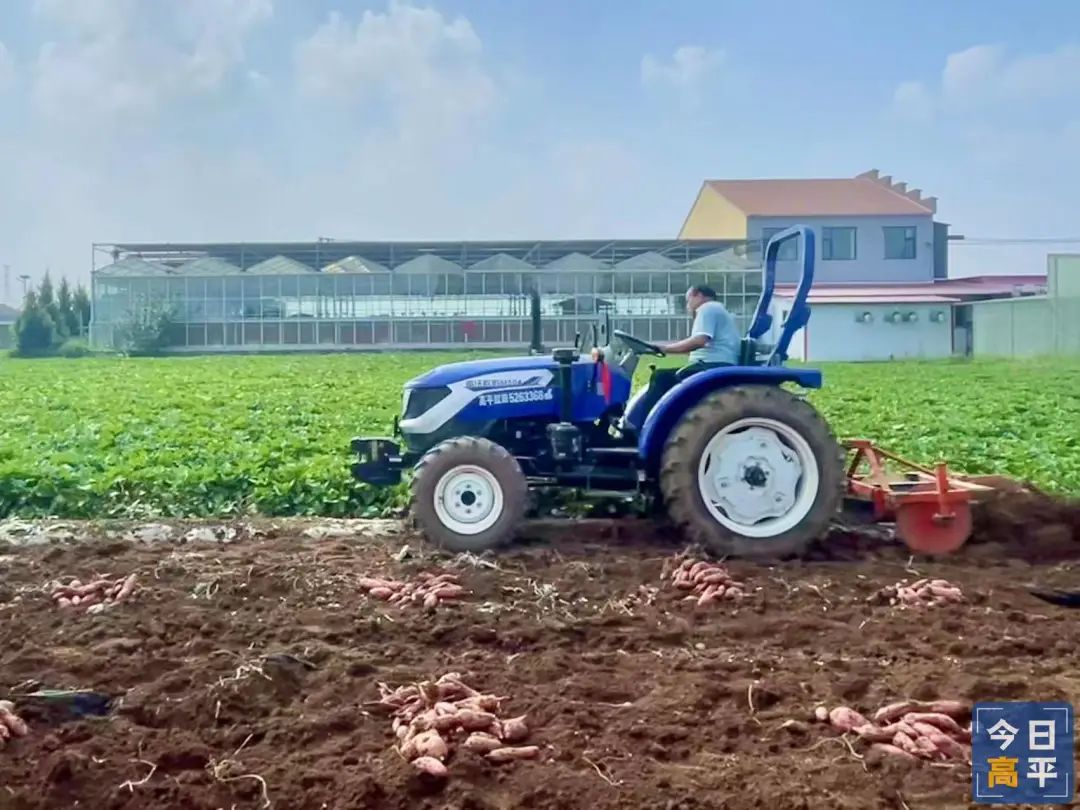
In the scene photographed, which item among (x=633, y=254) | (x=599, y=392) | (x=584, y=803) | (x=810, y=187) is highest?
(x=810, y=187)

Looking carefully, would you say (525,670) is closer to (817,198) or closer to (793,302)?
(793,302)

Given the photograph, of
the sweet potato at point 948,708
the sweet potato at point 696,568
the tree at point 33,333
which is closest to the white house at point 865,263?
the tree at point 33,333

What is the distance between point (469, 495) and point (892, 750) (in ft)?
10.9

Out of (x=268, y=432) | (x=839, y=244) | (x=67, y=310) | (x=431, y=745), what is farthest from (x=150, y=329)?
(x=431, y=745)

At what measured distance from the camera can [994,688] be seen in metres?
4.26

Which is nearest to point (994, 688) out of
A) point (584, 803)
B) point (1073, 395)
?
point (584, 803)

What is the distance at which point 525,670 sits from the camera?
4.53 m

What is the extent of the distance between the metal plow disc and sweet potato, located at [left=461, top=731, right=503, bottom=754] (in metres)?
3.72

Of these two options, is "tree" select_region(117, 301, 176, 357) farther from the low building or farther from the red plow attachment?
the red plow attachment

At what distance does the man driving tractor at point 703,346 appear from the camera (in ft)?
22.7

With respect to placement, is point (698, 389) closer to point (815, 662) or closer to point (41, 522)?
point (815, 662)

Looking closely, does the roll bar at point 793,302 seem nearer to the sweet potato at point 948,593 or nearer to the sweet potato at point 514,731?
the sweet potato at point 948,593

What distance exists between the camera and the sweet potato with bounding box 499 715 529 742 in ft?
12.5

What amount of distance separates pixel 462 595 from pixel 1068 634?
2605 mm
